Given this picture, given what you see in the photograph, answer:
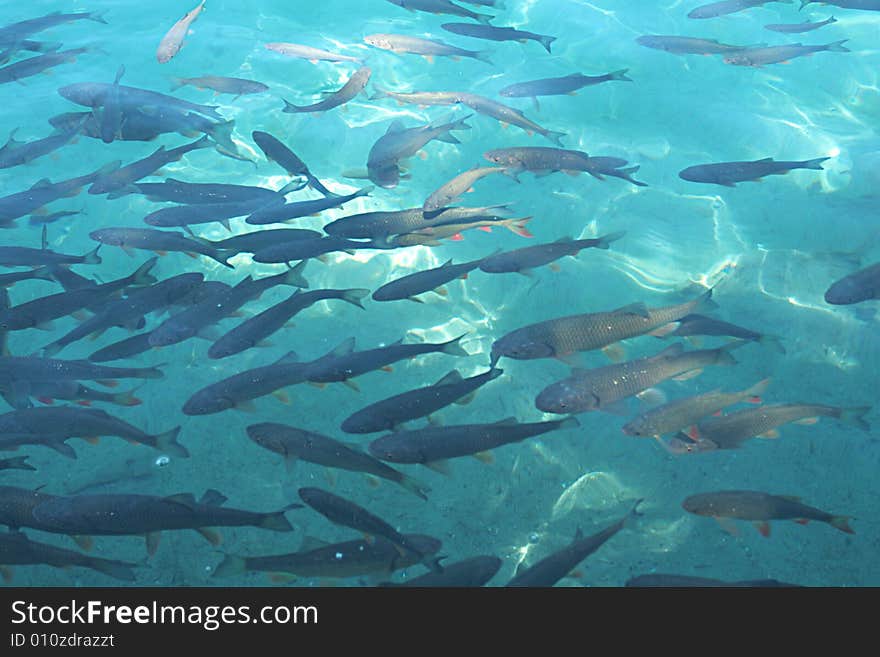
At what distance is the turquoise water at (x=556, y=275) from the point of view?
168 inches

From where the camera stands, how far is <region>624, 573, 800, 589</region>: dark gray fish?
3.14 meters

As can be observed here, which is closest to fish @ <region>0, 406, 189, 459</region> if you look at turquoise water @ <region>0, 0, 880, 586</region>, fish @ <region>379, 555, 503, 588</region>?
turquoise water @ <region>0, 0, 880, 586</region>

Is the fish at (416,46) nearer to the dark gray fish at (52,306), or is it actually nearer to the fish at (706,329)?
the dark gray fish at (52,306)

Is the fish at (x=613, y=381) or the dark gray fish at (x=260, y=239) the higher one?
the dark gray fish at (x=260, y=239)

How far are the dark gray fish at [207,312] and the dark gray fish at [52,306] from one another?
0.69 meters

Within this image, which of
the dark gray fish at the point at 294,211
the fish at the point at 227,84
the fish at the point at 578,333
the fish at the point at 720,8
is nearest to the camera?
the fish at the point at 578,333

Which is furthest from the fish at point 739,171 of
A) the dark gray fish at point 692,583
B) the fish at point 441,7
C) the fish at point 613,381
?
the dark gray fish at point 692,583

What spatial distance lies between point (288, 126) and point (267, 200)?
11.1 feet

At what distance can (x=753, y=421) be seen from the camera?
3.83 meters

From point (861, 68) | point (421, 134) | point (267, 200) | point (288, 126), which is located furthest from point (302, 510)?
point (861, 68)

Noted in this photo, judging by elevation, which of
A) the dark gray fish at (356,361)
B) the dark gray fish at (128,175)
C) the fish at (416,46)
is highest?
the fish at (416,46)

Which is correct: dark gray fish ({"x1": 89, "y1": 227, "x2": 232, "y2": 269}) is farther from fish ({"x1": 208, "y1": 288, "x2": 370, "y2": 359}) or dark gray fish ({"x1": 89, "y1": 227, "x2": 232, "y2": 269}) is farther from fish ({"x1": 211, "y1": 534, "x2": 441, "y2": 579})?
fish ({"x1": 211, "y1": 534, "x2": 441, "y2": 579})

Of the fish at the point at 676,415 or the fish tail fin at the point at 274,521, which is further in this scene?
the fish at the point at 676,415
